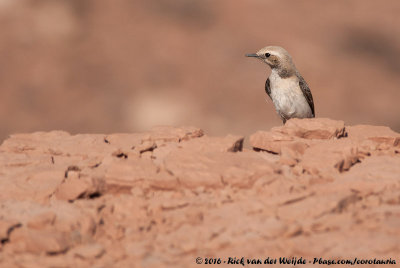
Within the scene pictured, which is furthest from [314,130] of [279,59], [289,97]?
[279,59]

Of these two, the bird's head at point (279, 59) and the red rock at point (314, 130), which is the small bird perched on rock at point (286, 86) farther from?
the red rock at point (314, 130)

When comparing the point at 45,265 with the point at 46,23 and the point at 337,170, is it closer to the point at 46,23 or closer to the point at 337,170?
the point at 337,170

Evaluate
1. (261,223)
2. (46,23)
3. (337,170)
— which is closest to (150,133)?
(337,170)


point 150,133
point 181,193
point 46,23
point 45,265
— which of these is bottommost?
point 45,265

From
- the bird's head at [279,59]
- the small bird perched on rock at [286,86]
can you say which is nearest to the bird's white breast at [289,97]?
the small bird perched on rock at [286,86]

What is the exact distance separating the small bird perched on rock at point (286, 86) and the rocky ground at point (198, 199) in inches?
116

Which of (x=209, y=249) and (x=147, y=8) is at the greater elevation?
(x=147, y=8)

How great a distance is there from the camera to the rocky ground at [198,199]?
5480 mm

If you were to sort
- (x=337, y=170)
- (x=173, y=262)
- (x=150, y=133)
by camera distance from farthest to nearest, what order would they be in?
(x=150, y=133), (x=337, y=170), (x=173, y=262)

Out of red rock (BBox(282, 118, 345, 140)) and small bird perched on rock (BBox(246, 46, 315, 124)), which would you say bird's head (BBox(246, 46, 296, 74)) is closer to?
small bird perched on rock (BBox(246, 46, 315, 124))

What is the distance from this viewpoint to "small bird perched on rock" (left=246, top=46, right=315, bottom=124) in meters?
11.2

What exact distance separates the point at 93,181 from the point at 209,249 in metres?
1.64

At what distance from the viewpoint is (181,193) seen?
6.49 meters

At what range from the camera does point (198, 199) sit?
20.6 ft
